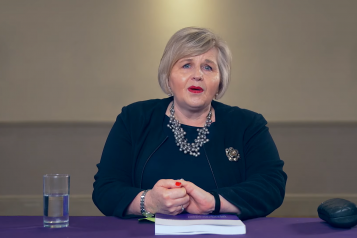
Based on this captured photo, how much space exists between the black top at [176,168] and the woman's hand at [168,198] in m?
0.32

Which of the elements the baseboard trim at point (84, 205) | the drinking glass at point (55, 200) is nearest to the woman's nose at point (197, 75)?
the drinking glass at point (55, 200)

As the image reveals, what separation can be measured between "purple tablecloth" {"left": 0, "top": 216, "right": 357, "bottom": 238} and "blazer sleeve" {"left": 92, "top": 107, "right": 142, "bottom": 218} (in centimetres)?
14

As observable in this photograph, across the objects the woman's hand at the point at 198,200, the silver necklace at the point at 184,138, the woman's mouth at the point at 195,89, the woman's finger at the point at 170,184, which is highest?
the woman's mouth at the point at 195,89

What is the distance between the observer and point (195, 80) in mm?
1855

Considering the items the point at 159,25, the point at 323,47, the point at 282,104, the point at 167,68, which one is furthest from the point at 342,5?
the point at 167,68

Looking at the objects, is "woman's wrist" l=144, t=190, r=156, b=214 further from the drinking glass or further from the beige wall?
the beige wall

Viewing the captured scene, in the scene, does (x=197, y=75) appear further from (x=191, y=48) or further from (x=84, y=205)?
(x=84, y=205)

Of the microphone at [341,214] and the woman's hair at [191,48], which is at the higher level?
the woman's hair at [191,48]

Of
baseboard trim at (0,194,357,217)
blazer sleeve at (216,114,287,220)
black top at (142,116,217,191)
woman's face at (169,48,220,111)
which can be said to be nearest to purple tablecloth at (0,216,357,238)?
blazer sleeve at (216,114,287,220)

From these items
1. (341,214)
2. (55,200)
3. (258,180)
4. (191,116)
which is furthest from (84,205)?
(341,214)

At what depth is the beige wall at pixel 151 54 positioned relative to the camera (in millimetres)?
4531

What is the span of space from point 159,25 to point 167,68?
2748 millimetres

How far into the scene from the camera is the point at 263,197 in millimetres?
1606

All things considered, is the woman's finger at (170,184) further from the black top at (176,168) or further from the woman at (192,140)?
the black top at (176,168)
